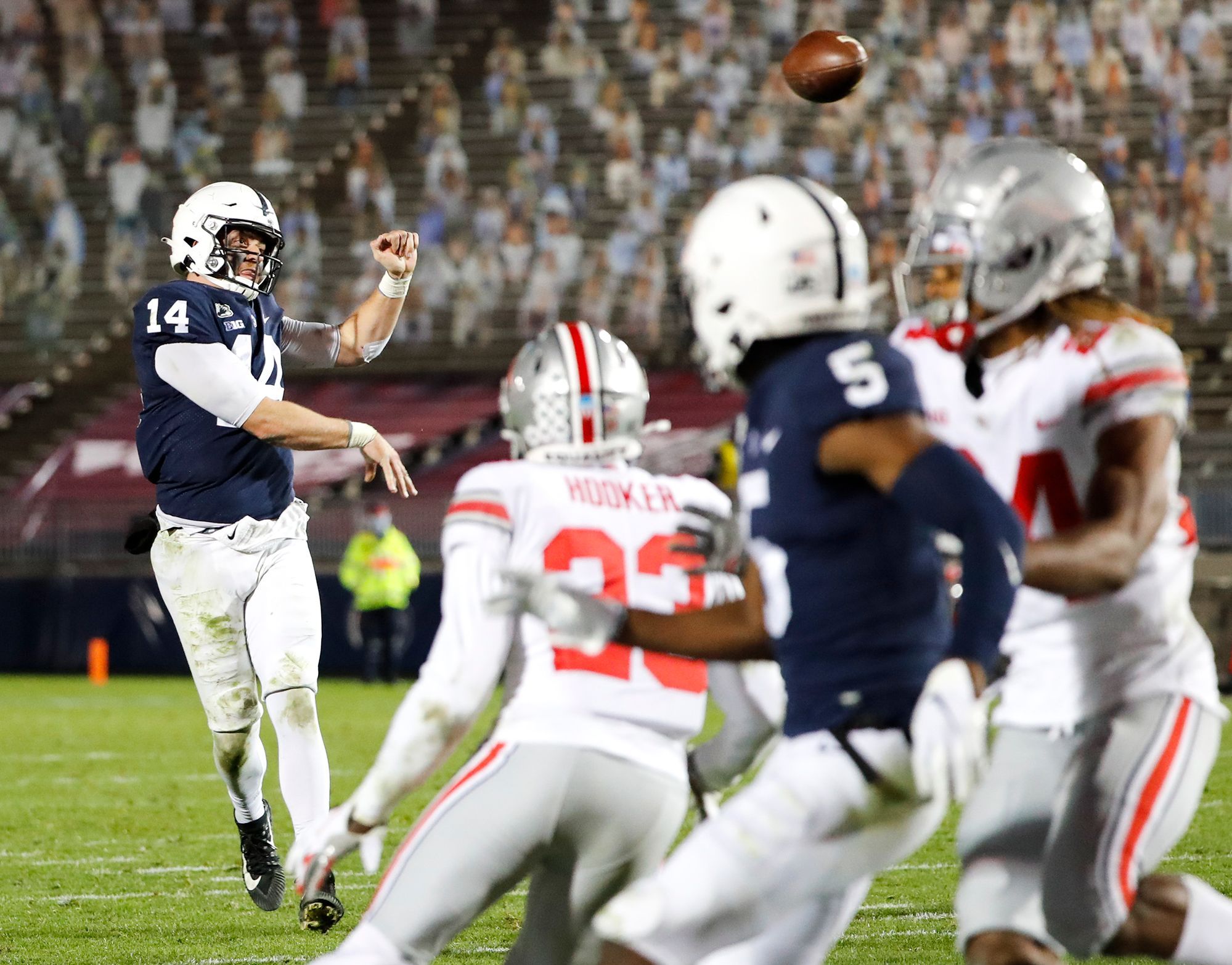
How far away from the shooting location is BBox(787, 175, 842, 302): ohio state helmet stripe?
9.71 ft

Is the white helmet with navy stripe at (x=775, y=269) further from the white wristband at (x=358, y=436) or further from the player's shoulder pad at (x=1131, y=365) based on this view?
the white wristband at (x=358, y=436)

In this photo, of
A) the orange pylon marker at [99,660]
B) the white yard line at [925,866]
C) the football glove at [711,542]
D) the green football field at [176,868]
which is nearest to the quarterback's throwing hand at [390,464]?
the green football field at [176,868]

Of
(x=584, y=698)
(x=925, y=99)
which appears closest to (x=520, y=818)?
(x=584, y=698)

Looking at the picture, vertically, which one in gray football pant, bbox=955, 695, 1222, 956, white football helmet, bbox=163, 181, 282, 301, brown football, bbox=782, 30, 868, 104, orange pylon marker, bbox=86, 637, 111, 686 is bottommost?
orange pylon marker, bbox=86, 637, 111, 686

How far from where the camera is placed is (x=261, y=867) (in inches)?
220

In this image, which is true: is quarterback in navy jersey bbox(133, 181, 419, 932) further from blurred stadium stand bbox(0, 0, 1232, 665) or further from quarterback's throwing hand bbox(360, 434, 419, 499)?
blurred stadium stand bbox(0, 0, 1232, 665)

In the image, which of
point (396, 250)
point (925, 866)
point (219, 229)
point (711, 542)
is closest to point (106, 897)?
point (219, 229)

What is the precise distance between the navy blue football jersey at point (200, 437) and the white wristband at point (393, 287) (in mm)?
639

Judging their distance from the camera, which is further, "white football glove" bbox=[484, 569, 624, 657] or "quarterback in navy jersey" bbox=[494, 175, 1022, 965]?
"white football glove" bbox=[484, 569, 624, 657]

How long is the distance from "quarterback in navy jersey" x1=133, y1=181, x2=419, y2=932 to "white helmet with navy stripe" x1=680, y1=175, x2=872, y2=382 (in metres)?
2.45

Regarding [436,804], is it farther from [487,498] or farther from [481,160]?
[481,160]

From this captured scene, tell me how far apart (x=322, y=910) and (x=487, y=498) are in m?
2.14

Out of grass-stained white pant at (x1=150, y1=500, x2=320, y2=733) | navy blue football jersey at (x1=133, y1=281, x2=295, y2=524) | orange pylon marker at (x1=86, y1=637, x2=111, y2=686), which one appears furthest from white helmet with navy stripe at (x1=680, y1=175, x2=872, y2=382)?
orange pylon marker at (x1=86, y1=637, x2=111, y2=686)

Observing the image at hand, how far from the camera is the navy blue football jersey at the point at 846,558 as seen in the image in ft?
9.10
